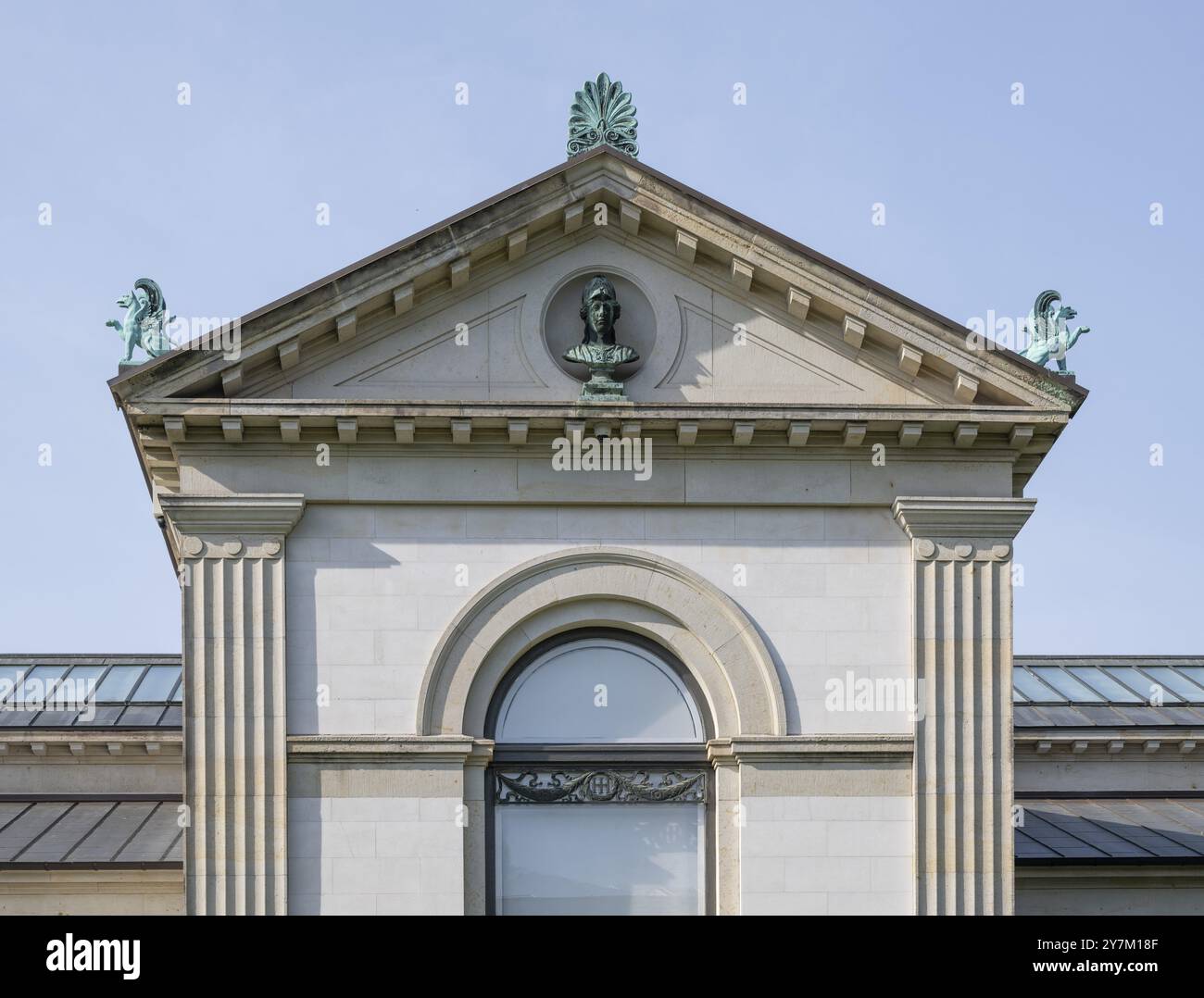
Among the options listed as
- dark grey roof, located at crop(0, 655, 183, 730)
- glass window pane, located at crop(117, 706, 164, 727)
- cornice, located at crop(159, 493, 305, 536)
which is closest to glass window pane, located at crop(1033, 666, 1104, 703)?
dark grey roof, located at crop(0, 655, 183, 730)

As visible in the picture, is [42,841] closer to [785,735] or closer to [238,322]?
[238,322]

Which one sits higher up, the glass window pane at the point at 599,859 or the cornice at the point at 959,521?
the cornice at the point at 959,521

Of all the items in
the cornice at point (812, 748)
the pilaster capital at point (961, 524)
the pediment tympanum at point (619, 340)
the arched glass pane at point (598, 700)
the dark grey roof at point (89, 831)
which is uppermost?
the pediment tympanum at point (619, 340)

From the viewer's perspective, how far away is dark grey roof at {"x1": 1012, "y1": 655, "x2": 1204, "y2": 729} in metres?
38.2

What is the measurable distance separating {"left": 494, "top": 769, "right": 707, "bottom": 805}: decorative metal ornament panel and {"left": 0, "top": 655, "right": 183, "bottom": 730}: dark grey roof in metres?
12.4

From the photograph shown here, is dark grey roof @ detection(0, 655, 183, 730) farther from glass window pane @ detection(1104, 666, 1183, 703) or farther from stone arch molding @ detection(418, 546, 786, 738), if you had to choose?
glass window pane @ detection(1104, 666, 1183, 703)

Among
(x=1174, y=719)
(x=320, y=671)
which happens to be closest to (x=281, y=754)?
(x=320, y=671)

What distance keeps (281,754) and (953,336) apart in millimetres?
9886

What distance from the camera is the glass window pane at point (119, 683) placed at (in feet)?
125

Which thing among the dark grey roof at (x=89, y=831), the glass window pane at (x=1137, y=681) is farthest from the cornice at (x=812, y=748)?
the glass window pane at (x=1137, y=681)

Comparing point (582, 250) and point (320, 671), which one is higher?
point (582, 250)

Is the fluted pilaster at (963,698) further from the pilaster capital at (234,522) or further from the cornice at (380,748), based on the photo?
the pilaster capital at (234,522)

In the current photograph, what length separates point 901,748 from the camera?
2420cm

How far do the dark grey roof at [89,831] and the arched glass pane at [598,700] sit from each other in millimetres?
7322
